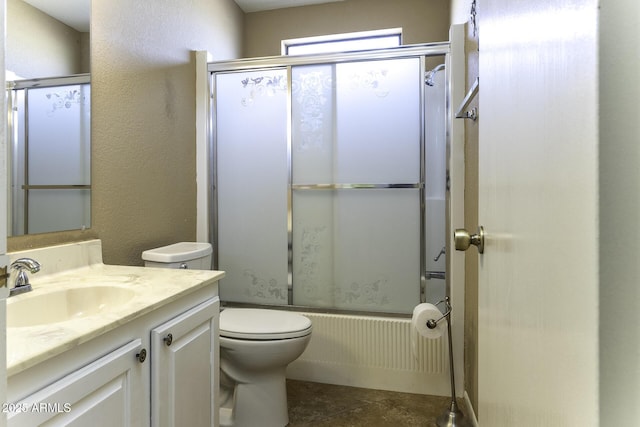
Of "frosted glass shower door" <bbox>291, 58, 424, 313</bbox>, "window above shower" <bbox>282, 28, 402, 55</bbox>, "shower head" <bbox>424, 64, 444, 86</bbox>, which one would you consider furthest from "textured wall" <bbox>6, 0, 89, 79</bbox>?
"window above shower" <bbox>282, 28, 402, 55</bbox>

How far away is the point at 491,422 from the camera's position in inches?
29.3

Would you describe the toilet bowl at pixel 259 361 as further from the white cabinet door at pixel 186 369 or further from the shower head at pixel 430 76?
the shower head at pixel 430 76

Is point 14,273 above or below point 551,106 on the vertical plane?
below

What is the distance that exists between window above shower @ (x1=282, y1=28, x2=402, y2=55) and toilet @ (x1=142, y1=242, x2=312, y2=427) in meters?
2.06

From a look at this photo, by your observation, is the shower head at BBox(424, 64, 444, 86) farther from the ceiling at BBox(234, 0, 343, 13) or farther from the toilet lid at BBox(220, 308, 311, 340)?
the toilet lid at BBox(220, 308, 311, 340)

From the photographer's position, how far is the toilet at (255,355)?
5.31 ft

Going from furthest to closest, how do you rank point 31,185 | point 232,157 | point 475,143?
1. point 232,157
2. point 475,143
3. point 31,185

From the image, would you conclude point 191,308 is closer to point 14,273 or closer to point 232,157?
point 14,273

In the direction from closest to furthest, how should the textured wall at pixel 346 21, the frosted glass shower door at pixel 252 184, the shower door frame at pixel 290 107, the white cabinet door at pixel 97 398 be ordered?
the white cabinet door at pixel 97 398 < the shower door frame at pixel 290 107 < the frosted glass shower door at pixel 252 184 < the textured wall at pixel 346 21

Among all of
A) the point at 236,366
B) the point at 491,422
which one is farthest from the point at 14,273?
the point at 491,422

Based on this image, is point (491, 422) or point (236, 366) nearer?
point (491, 422)

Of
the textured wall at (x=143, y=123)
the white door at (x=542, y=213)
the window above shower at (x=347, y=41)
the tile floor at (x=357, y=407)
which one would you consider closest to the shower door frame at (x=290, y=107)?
the textured wall at (x=143, y=123)

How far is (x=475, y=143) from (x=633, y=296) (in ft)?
4.86

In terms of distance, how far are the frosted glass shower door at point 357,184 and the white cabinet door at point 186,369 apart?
1043 mm
